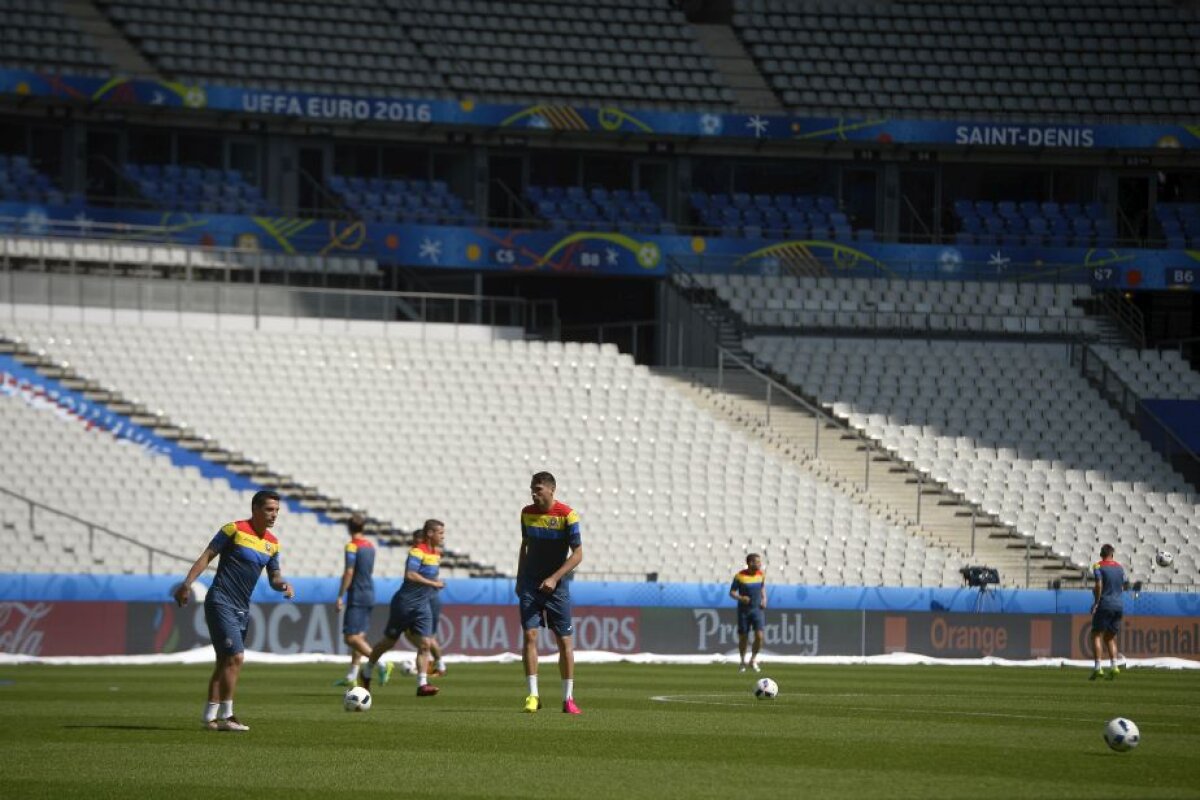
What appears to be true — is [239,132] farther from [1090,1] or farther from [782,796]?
[782,796]

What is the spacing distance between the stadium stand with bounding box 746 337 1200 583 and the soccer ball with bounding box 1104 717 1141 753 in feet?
88.5

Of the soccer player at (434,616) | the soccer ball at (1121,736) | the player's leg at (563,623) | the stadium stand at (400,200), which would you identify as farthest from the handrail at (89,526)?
the soccer ball at (1121,736)

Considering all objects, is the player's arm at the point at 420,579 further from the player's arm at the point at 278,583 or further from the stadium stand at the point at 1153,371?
the stadium stand at the point at 1153,371

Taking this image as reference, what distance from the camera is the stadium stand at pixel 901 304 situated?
51.1 metres

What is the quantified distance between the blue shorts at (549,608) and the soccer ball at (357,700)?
6.13 feet

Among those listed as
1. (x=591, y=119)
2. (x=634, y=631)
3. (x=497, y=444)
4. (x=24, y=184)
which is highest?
(x=591, y=119)

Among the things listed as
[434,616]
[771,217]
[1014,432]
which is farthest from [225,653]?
[771,217]

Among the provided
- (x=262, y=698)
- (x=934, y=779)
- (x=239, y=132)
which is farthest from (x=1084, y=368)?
(x=934, y=779)

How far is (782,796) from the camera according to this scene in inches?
508

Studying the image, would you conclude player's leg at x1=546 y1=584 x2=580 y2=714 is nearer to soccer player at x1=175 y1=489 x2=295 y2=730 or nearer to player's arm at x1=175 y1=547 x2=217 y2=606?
soccer player at x1=175 y1=489 x2=295 y2=730

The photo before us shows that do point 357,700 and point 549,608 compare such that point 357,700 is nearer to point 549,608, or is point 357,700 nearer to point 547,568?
point 549,608

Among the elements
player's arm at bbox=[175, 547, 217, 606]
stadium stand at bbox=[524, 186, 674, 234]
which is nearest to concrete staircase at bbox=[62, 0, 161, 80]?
stadium stand at bbox=[524, 186, 674, 234]

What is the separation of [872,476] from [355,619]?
70.7 feet

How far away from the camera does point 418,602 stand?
24.0 m
